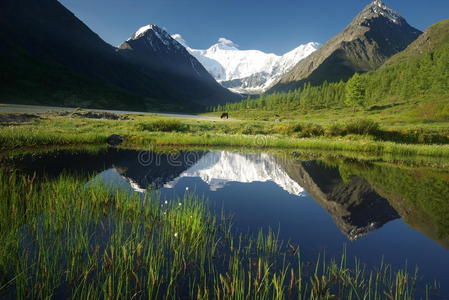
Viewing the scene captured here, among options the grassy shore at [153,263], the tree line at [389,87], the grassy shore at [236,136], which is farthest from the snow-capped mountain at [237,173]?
the tree line at [389,87]

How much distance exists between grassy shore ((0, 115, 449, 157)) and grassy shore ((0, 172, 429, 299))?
16.0 m

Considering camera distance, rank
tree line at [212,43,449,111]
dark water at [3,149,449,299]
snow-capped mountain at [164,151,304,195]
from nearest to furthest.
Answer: dark water at [3,149,449,299], snow-capped mountain at [164,151,304,195], tree line at [212,43,449,111]

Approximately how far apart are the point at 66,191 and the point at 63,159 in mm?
9153

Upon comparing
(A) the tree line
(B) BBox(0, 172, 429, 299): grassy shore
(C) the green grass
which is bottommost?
(B) BBox(0, 172, 429, 299): grassy shore

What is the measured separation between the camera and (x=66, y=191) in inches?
344

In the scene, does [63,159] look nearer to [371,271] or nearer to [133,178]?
[133,178]

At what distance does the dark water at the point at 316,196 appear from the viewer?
688 cm

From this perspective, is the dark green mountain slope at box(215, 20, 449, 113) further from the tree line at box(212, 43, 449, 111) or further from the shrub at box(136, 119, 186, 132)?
the shrub at box(136, 119, 186, 132)

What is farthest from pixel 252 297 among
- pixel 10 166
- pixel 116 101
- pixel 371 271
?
pixel 116 101

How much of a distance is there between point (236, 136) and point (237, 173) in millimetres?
19123

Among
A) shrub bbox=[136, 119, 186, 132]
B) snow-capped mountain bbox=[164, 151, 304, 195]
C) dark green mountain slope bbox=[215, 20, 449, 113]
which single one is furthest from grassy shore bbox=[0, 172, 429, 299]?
dark green mountain slope bbox=[215, 20, 449, 113]

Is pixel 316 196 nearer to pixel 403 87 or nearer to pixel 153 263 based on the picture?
pixel 153 263

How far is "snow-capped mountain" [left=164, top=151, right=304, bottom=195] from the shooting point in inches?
525

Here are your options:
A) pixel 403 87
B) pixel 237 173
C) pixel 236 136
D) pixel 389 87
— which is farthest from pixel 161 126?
pixel 389 87
